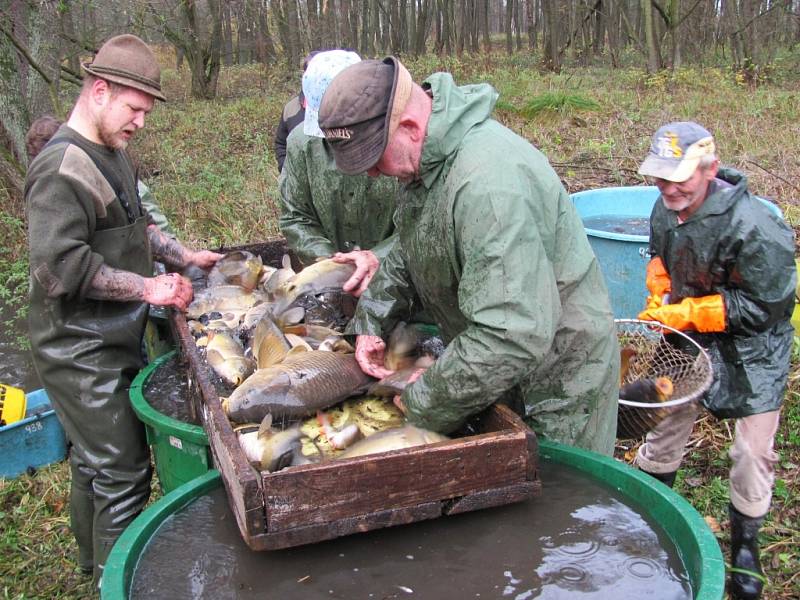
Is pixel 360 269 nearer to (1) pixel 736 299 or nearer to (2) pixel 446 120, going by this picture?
(2) pixel 446 120

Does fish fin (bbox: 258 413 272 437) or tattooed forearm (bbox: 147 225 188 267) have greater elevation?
tattooed forearm (bbox: 147 225 188 267)

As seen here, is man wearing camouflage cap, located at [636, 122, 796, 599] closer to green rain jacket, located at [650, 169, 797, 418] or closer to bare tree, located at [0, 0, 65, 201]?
green rain jacket, located at [650, 169, 797, 418]

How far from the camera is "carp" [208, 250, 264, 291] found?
3.93 m

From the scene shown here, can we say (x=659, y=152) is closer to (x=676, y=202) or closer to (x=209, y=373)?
(x=676, y=202)

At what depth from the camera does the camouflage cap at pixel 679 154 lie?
3354 millimetres

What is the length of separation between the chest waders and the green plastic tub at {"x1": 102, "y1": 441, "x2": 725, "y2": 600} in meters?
1.12

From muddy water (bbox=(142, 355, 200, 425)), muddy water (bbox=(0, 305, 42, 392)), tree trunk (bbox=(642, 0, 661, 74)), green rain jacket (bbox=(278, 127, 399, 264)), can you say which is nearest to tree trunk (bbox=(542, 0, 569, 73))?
tree trunk (bbox=(642, 0, 661, 74))

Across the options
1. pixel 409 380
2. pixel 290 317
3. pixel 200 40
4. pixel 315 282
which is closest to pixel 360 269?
pixel 315 282

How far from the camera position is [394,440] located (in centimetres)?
222

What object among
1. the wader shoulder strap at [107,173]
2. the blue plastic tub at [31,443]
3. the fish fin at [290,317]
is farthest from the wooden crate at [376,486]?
the blue plastic tub at [31,443]

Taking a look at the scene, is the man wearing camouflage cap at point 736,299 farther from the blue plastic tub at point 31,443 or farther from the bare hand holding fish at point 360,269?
the blue plastic tub at point 31,443

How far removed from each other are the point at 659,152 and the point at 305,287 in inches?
69.1

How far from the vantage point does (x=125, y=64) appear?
2.99 meters

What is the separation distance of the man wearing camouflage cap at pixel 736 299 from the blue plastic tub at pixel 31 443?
3775 mm
